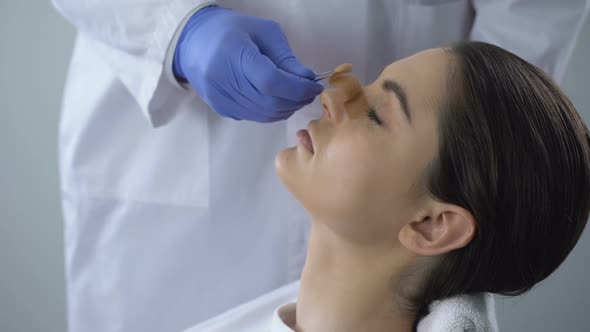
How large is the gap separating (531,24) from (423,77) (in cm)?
46

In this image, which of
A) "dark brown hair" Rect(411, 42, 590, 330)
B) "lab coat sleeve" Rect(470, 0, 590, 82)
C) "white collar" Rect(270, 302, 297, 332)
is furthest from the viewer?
"lab coat sleeve" Rect(470, 0, 590, 82)

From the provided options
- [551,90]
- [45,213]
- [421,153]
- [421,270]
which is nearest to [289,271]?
[421,270]

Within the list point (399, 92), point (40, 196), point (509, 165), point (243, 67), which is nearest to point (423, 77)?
point (399, 92)

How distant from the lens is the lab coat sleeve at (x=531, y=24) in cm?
128

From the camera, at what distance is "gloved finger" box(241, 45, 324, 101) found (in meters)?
1.00

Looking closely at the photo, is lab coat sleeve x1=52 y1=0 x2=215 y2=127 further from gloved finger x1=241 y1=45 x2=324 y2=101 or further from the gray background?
the gray background

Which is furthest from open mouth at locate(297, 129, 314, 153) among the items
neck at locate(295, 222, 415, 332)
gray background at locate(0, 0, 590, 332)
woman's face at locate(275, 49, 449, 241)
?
gray background at locate(0, 0, 590, 332)

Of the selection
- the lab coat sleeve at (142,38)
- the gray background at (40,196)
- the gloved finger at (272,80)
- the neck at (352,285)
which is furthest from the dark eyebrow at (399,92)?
the gray background at (40,196)

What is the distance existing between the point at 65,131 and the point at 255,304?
52 cm

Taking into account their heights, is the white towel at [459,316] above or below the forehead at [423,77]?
below

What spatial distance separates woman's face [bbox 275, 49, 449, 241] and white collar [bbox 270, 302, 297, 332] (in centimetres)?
23

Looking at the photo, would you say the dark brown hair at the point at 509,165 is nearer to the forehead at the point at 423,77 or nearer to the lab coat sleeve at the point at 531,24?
the forehead at the point at 423,77

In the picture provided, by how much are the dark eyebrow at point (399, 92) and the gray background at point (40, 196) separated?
96 cm

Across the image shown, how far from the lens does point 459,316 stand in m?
0.91
